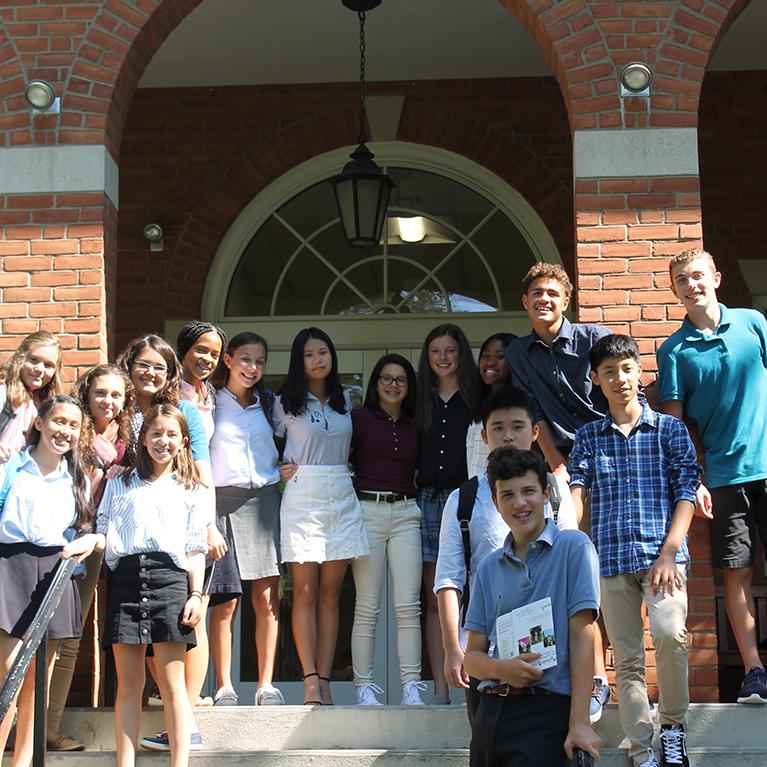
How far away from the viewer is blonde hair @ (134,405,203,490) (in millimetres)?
5441

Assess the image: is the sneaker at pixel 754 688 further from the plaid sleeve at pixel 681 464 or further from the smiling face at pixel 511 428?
the smiling face at pixel 511 428

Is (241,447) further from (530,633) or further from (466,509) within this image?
(530,633)

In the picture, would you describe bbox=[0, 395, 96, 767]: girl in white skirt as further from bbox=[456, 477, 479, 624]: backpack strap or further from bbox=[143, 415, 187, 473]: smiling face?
bbox=[456, 477, 479, 624]: backpack strap

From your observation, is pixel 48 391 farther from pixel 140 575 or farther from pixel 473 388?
pixel 473 388

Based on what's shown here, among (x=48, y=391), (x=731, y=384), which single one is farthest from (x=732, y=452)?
(x=48, y=391)

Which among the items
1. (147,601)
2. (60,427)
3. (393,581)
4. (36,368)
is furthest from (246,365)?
(147,601)

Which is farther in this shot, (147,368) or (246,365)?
(246,365)

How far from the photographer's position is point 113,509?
5.40 metres

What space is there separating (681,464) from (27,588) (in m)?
2.79

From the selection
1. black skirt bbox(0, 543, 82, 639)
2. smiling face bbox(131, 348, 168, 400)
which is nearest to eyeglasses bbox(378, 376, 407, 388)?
smiling face bbox(131, 348, 168, 400)

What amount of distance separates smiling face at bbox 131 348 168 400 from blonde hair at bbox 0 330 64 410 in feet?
1.17

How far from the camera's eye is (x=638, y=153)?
6629 mm

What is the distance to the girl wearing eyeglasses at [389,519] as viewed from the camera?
6.00m

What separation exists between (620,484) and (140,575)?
2033mm
